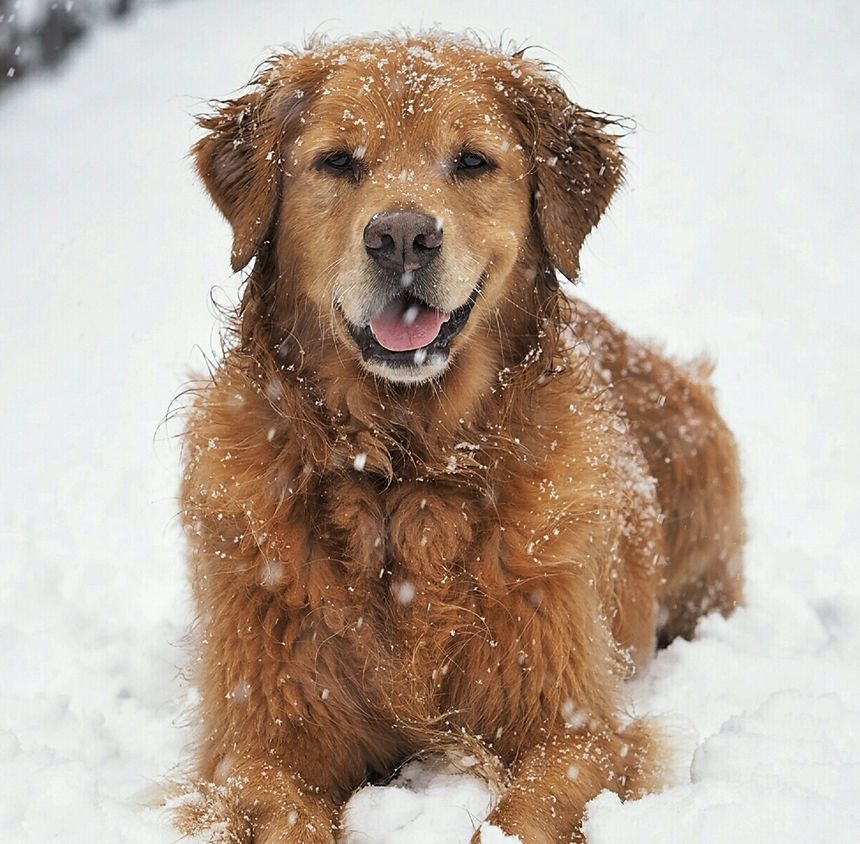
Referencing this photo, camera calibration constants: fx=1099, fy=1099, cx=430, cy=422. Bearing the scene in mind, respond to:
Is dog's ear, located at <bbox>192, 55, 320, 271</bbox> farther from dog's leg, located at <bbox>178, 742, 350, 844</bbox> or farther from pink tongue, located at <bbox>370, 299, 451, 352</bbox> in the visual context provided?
dog's leg, located at <bbox>178, 742, 350, 844</bbox>

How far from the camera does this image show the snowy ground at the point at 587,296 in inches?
125

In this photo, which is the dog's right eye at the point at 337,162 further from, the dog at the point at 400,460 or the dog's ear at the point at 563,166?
the dog's ear at the point at 563,166

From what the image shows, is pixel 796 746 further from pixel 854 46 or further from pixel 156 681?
pixel 854 46

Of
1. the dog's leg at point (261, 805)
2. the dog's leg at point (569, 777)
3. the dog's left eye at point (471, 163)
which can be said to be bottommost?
the dog's leg at point (261, 805)

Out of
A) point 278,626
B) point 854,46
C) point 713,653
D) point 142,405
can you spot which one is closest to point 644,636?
point 713,653

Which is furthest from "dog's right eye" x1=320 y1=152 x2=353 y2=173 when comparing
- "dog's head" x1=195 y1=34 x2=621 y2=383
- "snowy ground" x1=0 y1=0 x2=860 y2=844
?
"snowy ground" x1=0 y1=0 x2=860 y2=844

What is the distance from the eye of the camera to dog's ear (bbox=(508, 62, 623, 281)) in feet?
12.1

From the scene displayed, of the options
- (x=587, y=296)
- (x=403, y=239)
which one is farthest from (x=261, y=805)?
(x=587, y=296)

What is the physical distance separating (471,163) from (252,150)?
765mm

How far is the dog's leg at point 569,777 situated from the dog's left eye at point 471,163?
1.78 meters

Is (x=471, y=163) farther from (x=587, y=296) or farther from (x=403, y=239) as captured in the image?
(x=587, y=296)

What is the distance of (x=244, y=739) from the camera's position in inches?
130

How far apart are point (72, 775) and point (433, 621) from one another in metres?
1.14

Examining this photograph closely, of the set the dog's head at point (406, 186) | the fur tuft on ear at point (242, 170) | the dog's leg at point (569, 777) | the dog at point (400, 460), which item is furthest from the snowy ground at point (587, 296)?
the dog's head at point (406, 186)
